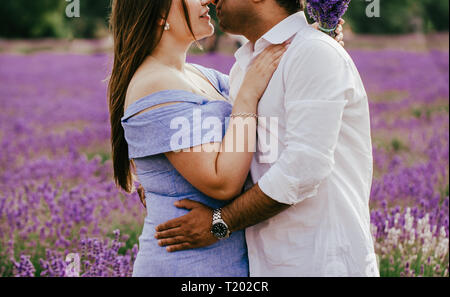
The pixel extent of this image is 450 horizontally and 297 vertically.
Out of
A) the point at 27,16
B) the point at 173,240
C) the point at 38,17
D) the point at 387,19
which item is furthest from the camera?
the point at 387,19

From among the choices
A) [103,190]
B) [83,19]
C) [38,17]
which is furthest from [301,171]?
[38,17]

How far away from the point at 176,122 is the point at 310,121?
53 cm

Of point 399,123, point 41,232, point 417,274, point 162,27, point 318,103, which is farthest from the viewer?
point 399,123

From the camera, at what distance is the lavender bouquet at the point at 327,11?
197 cm

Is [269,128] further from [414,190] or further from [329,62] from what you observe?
[414,190]

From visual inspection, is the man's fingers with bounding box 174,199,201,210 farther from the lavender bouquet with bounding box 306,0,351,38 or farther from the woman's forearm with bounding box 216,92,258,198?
the lavender bouquet with bounding box 306,0,351,38

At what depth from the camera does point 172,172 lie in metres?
2.12

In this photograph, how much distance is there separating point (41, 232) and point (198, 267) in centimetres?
207

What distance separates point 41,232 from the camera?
3.74 m

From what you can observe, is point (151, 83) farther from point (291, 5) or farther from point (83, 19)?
point (83, 19)

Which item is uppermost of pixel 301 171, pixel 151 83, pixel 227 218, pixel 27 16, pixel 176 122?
pixel 151 83

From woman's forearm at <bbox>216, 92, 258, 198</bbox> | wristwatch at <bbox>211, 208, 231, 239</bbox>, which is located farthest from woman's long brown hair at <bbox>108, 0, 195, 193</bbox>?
wristwatch at <bbox>211, 208, 231, 239</bbox>

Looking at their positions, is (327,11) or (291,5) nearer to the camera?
(327,11)
